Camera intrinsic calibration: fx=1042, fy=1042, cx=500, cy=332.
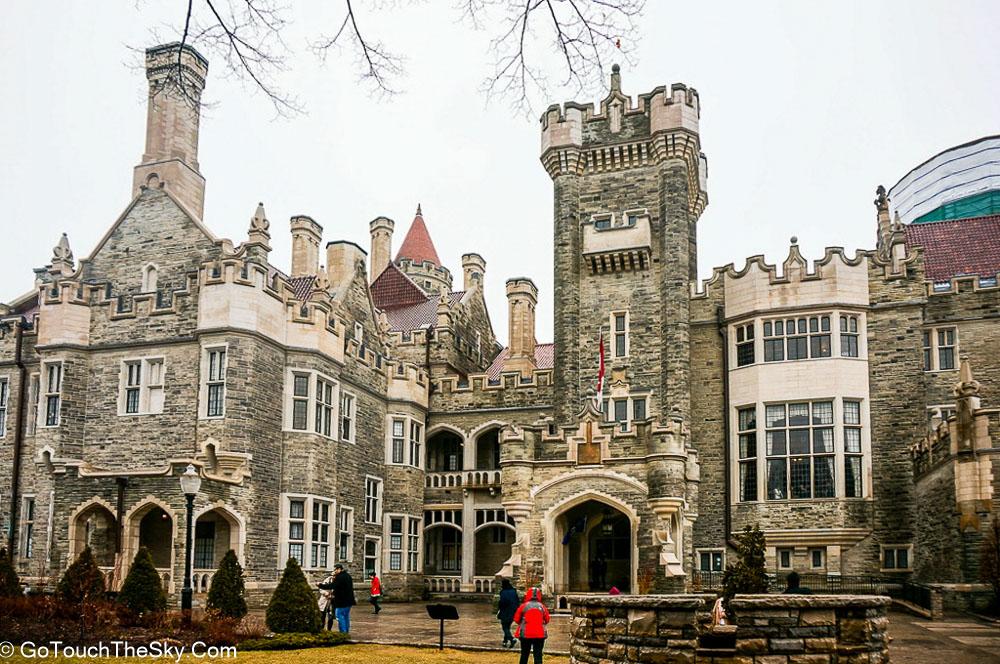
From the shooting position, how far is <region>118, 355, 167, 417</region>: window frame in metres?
28.3

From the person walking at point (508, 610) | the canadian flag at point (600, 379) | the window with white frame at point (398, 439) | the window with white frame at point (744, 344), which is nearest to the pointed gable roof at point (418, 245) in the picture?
the window with white frame at point (398, 439)

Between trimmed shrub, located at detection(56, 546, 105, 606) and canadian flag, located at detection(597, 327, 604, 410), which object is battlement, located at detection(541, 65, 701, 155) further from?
trimmed shrub, located at detection(56, 546, 105, 606)

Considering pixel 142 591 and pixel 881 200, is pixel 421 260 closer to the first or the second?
pixel 881 200

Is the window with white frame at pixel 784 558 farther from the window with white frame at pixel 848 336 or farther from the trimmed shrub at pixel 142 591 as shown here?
the trimmed shrub at pixel 142 591

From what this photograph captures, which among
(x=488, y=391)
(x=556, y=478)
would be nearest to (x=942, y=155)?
(x=488, y=391)

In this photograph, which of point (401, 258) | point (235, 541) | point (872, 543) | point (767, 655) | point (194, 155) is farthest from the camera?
point (401, 258)

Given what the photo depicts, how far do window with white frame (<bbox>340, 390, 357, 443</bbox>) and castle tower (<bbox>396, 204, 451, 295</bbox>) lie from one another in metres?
19.3

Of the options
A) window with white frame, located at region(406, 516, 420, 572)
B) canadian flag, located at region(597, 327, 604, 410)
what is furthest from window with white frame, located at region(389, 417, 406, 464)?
canadian flag, located at region(597, 327, 604, 410)

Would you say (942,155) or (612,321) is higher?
(942,155)

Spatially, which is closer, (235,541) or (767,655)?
(767,655)

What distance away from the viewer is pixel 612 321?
3494 cm

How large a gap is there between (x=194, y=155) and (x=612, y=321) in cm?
1445

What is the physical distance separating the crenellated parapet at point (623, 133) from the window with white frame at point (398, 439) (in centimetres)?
1025

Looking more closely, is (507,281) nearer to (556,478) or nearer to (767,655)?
(556,478)
